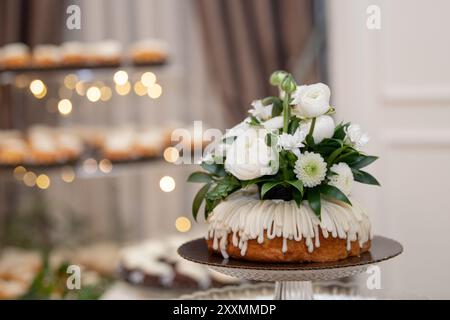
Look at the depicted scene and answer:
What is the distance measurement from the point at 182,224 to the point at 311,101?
3203mm

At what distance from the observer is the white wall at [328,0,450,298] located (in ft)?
9.78

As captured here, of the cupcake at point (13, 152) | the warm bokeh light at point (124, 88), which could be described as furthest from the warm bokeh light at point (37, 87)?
the warm bokeh light at point (124, 88)

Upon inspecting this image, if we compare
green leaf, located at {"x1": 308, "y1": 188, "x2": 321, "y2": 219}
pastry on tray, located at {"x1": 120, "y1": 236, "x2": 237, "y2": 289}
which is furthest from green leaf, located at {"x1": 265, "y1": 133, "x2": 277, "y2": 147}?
pastry on tray, located at {"x1": 120, "y1": 236, "x2": 237, "y2": 289}

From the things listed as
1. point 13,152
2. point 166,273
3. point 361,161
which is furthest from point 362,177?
point 13,152

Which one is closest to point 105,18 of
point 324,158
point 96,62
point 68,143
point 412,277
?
point 96,62

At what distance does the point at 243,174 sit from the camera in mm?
1227

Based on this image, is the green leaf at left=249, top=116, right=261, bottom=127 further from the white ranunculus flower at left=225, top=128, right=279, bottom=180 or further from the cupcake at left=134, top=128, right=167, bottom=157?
the cupcake at left=134, top=128, right=167, bottom=157

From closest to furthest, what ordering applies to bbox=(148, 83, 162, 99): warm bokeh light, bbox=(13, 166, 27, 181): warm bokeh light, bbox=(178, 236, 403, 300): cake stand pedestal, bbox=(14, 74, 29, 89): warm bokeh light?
bbox=(178, 236, 403, 300): cake stand pedestal → bbox=(13, 166, 27, 181): warm bokeh light → bbox=(14, 74, 29, 89): warm bokeh light → bbox=(148, 83, 162, 99): warm bokeh light

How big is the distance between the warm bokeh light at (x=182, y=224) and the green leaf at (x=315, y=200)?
310cm

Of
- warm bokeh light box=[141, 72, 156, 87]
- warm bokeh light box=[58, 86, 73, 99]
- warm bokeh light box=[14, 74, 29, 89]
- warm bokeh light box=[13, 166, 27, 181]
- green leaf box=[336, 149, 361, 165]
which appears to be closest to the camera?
green leaf box=[336, 149, 361, 165]

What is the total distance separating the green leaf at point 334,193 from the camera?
1230 mm

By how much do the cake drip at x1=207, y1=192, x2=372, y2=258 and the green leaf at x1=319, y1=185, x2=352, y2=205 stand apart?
0.04 metres

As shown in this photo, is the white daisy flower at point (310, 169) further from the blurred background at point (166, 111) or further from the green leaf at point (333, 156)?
the blurred background at point (166, 111)
